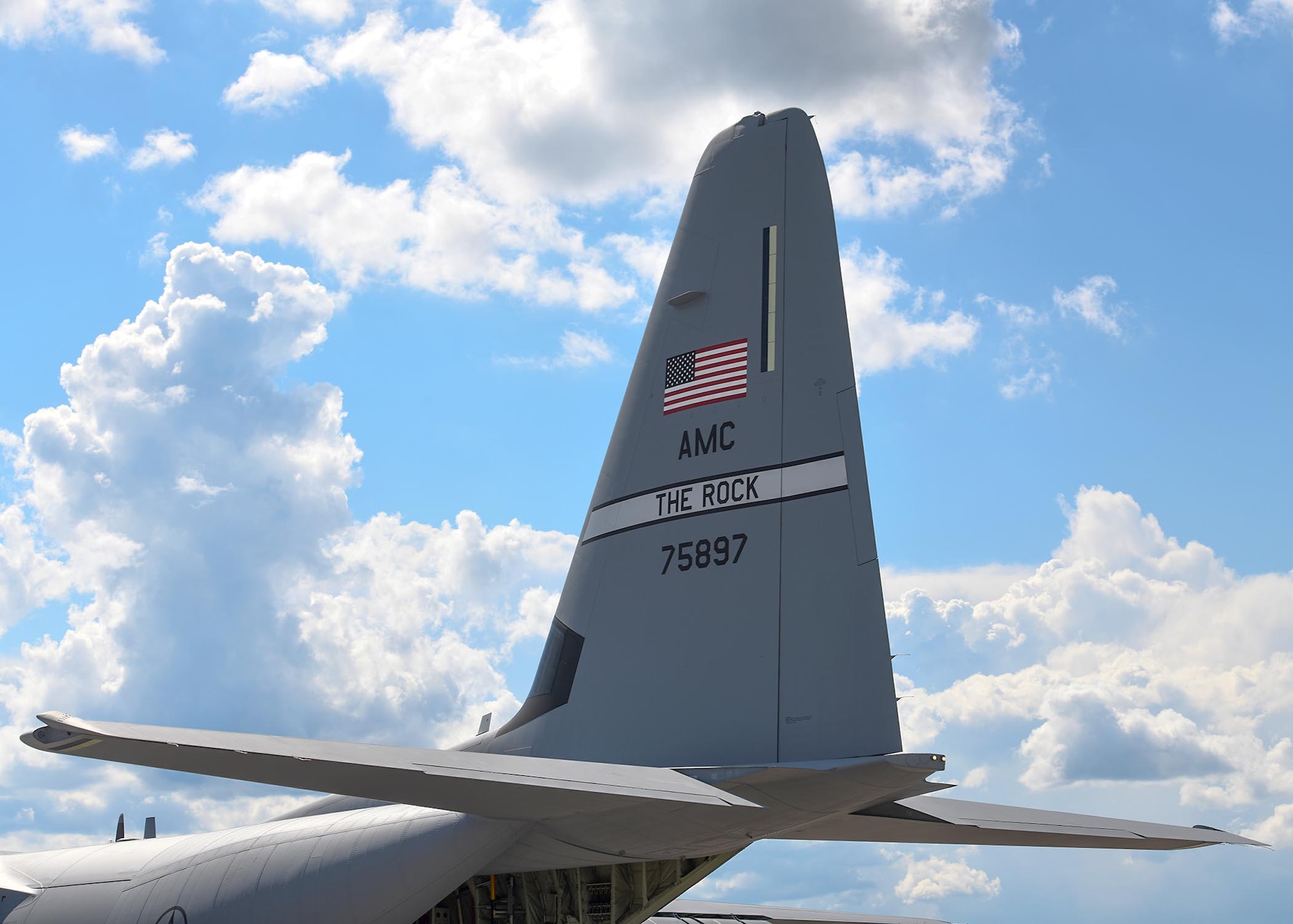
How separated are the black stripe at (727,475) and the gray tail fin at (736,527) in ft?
0.04

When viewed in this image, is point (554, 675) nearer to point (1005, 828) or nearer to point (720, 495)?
point (720, 495)

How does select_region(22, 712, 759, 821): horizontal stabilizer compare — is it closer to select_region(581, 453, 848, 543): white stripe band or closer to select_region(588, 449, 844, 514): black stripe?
select_region(581, 453, 848, 543): white stripe band

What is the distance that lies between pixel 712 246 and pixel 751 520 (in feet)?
8.38

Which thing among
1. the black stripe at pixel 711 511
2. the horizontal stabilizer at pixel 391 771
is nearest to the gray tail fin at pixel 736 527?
the black stripe at pixel 711 511

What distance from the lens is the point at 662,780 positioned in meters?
7.25

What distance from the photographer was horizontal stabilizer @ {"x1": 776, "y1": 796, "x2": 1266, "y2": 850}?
8820 millimetres

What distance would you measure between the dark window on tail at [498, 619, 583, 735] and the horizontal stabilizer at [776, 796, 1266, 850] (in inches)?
83.4

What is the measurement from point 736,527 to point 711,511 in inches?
12.0

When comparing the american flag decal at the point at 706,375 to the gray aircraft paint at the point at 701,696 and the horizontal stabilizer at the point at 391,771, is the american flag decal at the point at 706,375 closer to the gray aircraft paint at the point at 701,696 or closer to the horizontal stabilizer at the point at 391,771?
the gray aircraft paint at the point at 701,696

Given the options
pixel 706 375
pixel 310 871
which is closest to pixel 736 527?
pixel 706 375

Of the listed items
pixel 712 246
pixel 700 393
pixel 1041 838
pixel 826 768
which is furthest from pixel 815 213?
pixel 1041 838

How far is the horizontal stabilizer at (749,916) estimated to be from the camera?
14.3 meters

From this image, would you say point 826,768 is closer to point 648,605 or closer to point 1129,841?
point 648,605

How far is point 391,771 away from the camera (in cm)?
641
